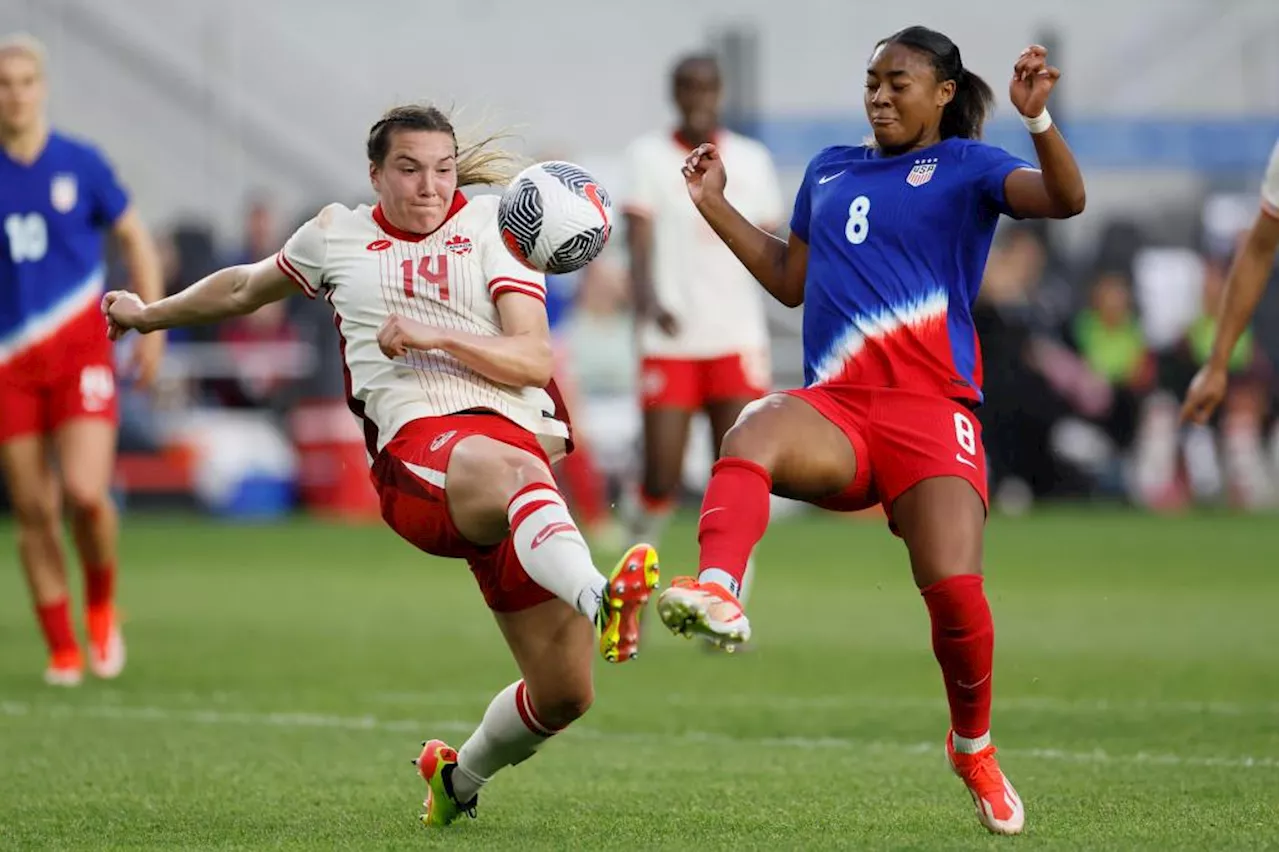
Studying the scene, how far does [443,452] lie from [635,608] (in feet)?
2.98

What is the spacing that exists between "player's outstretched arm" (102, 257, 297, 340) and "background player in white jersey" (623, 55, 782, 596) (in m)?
4.52

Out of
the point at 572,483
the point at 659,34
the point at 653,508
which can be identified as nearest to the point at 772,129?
the point at 659,34

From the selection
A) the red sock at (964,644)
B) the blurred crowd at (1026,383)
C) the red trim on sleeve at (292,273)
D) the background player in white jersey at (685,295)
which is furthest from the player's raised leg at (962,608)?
→ the blurred crowd at (1026,383)

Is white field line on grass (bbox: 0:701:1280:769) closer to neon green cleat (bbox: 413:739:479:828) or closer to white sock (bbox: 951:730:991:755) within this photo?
white sock (bbox: 951:730:991:755)

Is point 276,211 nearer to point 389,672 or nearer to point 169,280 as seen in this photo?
point 169,280

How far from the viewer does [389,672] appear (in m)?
10.2

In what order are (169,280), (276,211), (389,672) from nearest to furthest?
(389,672), (169,280), (276,211)

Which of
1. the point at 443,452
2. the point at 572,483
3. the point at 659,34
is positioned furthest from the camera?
the point at 659,34

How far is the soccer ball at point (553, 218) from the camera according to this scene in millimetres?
5875

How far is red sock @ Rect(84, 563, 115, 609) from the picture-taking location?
33.4 ft

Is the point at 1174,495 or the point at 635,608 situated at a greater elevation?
the point at 635,608

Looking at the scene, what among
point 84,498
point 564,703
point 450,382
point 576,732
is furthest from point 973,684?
point 84,498

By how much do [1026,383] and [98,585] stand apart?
12498 millimetres

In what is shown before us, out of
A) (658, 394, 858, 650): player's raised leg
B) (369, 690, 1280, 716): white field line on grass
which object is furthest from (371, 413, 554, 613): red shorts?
(369, 690, 1280, 716): white field line on grass
